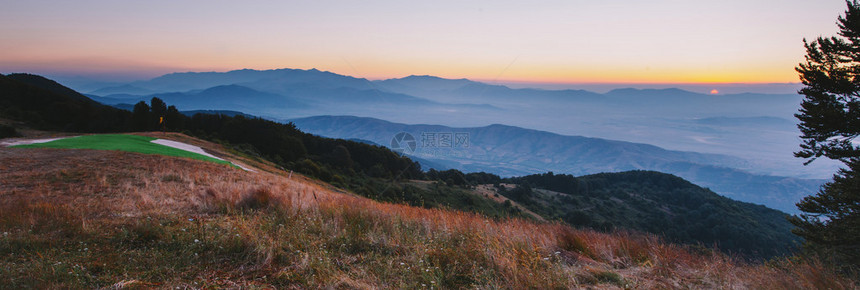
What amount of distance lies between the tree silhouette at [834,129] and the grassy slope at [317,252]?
9.79m

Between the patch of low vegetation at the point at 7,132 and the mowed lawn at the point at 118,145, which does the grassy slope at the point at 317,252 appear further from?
the patch of low vegetation at the point at 7,132

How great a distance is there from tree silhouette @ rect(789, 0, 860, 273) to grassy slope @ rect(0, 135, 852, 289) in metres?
9.79

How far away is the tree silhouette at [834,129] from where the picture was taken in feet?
33.6

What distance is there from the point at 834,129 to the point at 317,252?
1544 centimetres

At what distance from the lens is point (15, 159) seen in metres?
10.7

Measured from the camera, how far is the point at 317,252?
4.15m

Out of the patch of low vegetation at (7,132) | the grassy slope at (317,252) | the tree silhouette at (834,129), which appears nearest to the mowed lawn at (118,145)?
the patch of low vegetation at (7,132)

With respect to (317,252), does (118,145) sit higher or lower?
higher

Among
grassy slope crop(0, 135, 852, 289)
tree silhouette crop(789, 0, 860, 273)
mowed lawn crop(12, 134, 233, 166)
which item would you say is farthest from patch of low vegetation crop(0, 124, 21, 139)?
tree silhouette crop(789, 0, 860, 273)

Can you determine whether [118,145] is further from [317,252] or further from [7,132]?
[317,252]

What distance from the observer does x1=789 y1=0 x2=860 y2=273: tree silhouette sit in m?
10.2

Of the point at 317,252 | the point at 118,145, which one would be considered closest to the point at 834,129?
the point at 317,252

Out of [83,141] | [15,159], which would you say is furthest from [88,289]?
[83,141]

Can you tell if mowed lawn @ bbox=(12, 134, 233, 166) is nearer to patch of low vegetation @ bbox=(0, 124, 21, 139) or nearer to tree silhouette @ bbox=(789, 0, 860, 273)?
patch of low vegetation @ bbox=(0, 124, 21, 139)
